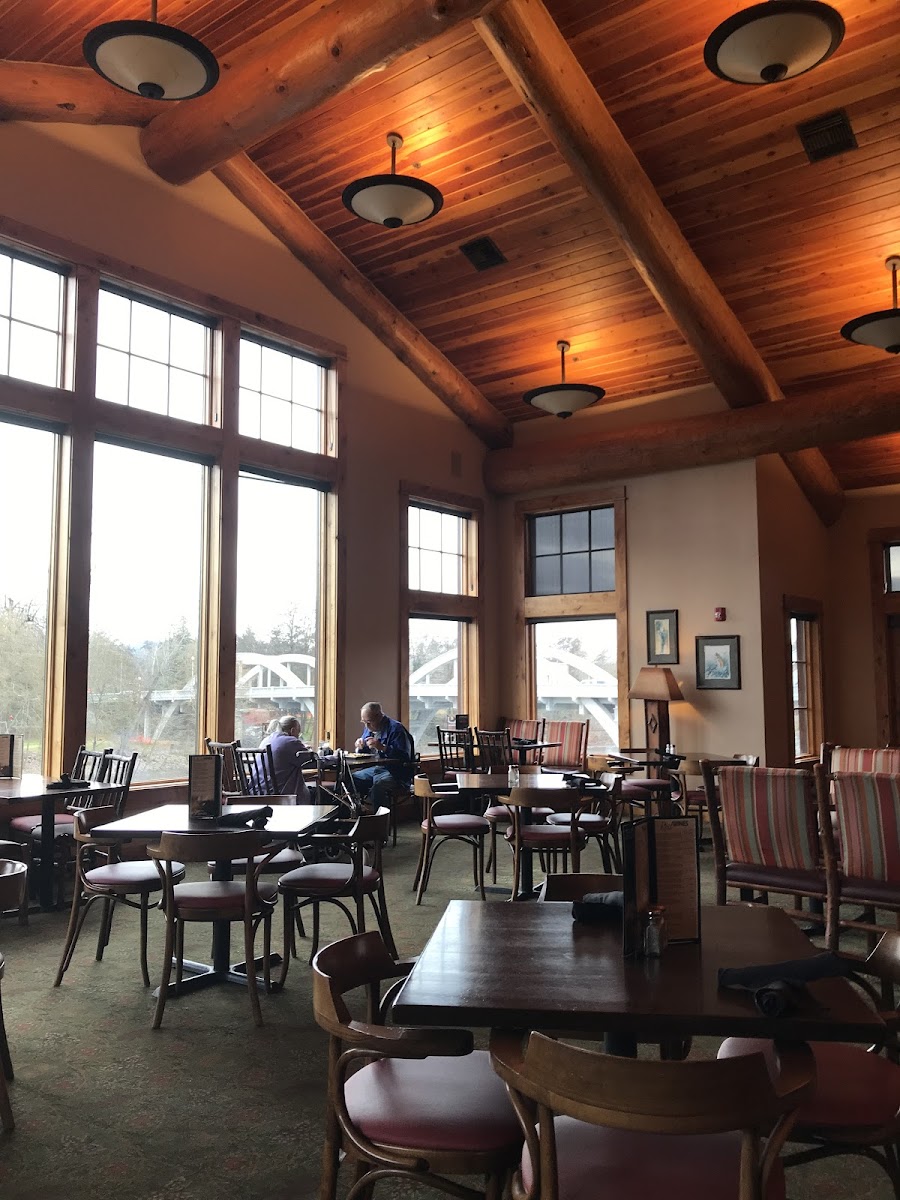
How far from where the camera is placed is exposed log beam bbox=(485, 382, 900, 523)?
7871 mm

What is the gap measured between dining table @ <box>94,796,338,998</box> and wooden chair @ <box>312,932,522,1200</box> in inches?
72.7

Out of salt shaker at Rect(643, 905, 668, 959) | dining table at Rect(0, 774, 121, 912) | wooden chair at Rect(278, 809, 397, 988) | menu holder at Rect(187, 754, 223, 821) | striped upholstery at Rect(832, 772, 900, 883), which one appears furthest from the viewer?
dining table at Rect(0, 774, 121, 912)

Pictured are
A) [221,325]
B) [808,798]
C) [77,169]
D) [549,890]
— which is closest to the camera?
[549,890]

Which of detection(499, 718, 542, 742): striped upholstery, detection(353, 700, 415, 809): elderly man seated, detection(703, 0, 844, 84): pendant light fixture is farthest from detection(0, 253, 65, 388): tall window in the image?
detection(499, 718, 542, 742): striped upholstery

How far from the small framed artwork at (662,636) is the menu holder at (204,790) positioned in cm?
593

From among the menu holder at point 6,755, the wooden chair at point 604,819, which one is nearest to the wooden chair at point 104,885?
the menu holder at point 6,755

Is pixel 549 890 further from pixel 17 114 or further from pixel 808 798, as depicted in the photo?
pixel 17 114

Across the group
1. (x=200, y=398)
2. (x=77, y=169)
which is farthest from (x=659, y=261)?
(x=77, y=169)

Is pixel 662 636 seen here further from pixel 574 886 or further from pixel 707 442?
pixel 574 886

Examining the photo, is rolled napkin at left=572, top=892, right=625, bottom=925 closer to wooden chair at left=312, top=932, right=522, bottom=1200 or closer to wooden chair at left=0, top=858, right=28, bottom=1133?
wooden chair at left=312, top=932, right=522, bottom=1200

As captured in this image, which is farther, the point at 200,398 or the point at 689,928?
the point at 200,398

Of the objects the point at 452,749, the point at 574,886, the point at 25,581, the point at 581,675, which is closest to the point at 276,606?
the point at 25,581

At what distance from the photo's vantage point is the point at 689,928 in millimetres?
2191

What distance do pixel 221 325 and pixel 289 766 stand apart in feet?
12.0
